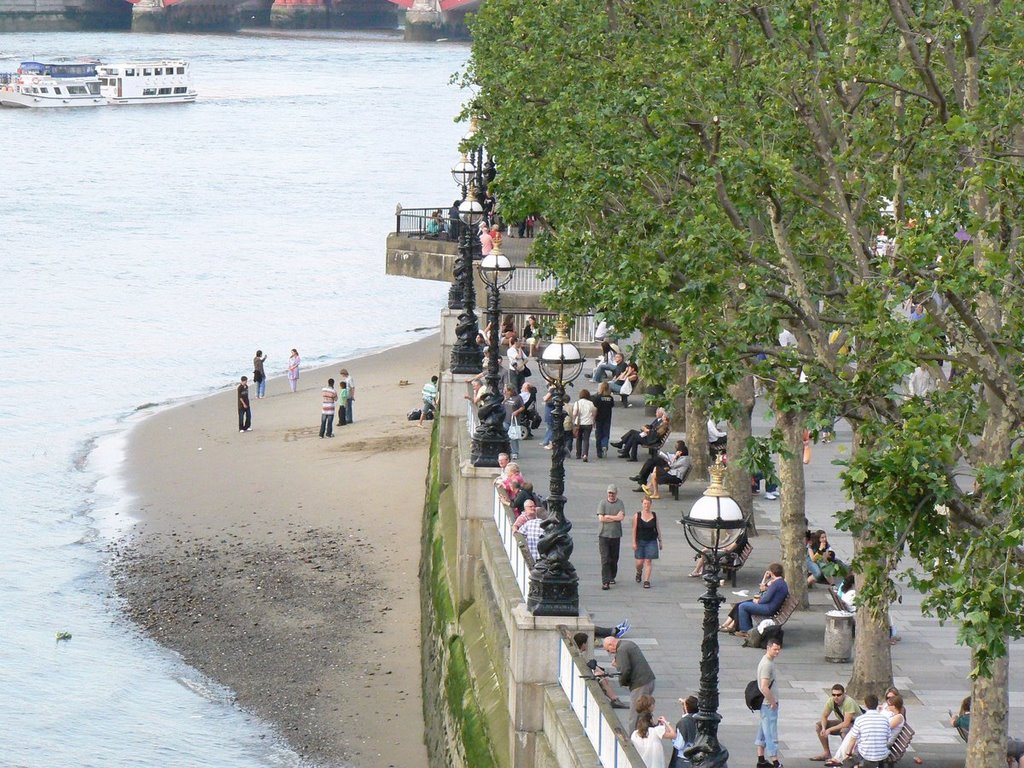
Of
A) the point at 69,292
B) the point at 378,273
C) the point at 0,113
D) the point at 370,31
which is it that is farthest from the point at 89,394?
the point at 370,31

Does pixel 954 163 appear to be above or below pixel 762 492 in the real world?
above

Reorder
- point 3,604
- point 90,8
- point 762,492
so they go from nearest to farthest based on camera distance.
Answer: point 762,492, point 3,604, point 90,8

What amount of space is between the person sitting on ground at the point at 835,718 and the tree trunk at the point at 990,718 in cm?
171

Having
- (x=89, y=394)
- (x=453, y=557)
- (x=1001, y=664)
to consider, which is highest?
(x=1001, y=664)

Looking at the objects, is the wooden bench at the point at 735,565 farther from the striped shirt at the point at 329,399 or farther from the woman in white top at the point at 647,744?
the striped shirt at the point at 329,399

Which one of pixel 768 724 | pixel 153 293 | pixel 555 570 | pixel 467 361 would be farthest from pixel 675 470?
pixel 153 293

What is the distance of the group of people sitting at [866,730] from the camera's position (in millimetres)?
16000

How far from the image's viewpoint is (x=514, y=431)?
93.2 feet

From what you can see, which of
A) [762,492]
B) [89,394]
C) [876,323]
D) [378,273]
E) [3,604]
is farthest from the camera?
[378,273]

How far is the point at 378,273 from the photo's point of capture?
7894 centimetres

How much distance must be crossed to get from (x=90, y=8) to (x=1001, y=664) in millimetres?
171941

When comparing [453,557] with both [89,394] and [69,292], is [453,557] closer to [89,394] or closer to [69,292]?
[89,394]

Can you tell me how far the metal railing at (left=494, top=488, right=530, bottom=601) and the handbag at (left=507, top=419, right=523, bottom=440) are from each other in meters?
6.60

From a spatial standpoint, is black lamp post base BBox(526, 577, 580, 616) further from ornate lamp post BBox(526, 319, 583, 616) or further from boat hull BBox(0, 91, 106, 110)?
boat hull BBox(0, 91, 106, 110)
